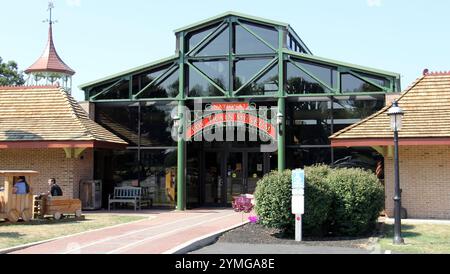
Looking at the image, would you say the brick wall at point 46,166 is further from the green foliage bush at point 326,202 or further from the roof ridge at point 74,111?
the green foliage bush at point 326,202

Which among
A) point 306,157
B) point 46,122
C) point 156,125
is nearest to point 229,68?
point 156,125

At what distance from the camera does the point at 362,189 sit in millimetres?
14438

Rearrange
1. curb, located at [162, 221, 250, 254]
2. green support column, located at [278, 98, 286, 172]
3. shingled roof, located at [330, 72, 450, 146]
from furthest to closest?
green support column, located at [278, 98, 286, 172]
shingled roof, located at [330, 72, 450, 146]
curb, located at [162, 221, 250, 254]

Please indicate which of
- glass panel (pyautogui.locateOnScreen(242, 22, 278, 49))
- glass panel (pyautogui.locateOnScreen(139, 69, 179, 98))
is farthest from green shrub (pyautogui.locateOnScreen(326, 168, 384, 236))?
glass panel (pyautogui.locateOnScreen(139, 69, 179, 98))

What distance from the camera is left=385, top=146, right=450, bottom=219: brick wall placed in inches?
721

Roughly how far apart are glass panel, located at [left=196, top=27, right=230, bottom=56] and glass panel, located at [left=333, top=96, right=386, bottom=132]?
485 cm

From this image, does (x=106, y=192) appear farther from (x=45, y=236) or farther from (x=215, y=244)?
(x=215, y=244)

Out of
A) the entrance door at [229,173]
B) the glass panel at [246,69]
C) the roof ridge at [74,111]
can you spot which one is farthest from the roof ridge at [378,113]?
the roof ridge at [74,111]

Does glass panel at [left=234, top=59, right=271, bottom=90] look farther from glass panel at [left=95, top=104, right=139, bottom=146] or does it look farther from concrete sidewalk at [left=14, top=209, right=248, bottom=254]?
concrete sidewalk at [left=14, top=209, right=248, bottom=254]

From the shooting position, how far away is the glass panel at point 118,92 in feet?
76.7

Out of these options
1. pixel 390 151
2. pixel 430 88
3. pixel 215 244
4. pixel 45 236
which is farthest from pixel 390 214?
pixel 45 236

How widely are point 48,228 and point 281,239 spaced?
251 inches

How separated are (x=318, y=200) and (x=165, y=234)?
3.86 m

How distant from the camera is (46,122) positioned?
21891 millimetres
